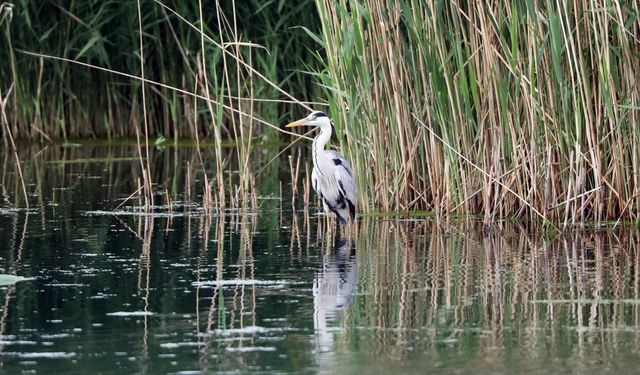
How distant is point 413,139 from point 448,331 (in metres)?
3.87

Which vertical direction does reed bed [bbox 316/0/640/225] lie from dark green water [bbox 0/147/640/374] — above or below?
above

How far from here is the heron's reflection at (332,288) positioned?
5.38 m

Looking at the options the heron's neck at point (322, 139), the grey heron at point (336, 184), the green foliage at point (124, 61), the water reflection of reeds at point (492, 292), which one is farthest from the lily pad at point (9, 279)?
the green foliage at point (124, 61)

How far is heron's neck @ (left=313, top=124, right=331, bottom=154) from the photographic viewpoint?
938 cm

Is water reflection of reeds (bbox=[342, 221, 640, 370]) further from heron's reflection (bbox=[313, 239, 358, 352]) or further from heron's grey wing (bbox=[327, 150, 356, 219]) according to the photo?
heron's grey wing (bbox=[327, 150, 356, 219])

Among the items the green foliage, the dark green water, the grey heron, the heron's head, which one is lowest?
the dark green water

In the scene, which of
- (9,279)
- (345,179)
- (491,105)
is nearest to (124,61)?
(345,179)

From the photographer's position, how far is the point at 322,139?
31.3 ft

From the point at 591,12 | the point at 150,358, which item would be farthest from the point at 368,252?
the point at 150,358

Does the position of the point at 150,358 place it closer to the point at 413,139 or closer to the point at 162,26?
the point at 413,139

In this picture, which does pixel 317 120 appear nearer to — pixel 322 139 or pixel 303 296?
pixel 322 139

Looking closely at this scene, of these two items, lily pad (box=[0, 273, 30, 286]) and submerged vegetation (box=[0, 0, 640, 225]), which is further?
submerged vegetation (box=[0, 0, 640, 225])

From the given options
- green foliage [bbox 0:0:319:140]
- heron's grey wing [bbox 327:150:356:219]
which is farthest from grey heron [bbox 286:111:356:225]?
green foliage [bbox 0:0:319:140]

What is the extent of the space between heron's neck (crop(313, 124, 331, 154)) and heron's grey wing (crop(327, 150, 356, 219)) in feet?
0.66
